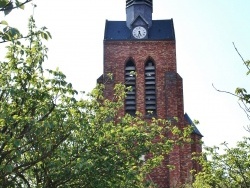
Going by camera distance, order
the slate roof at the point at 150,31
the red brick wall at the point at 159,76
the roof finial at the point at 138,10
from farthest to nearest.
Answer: the roof finial at the point at 138,10 → the slate roof at the point at 150,31 → the red brick wall at the point at 159,76

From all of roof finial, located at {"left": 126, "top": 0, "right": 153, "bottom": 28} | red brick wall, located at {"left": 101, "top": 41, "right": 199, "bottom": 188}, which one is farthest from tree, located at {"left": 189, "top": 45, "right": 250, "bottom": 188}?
roof finial, located at {"left": 126, "top": 0, "right": 153, "bottom": 28}

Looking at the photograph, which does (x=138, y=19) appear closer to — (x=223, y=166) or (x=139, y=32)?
(x=139, y=32)

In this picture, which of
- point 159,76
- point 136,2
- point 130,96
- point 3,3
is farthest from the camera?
point 136,2

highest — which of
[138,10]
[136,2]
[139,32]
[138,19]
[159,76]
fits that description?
[136,2]

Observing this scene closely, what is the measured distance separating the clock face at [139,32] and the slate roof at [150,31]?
353 mm

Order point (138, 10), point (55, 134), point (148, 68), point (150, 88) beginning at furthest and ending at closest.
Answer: point (138, 10) < point (148, 68) < point (150, 88) < point (55, 134)

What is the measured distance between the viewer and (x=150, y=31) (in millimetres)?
29188

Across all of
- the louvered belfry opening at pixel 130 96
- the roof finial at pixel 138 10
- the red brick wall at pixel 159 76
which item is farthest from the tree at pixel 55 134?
the roof finial at pixel 138 10

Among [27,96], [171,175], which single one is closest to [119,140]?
[27,96]

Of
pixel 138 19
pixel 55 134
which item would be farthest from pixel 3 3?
pixel 138 19

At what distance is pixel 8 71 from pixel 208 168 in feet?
25.4

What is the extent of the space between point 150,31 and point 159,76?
3.49 meters

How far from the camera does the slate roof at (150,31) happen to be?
2858 cm

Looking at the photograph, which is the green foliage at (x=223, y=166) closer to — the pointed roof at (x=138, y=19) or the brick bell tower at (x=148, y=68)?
the brick bell tower at (x=148, y=68)
